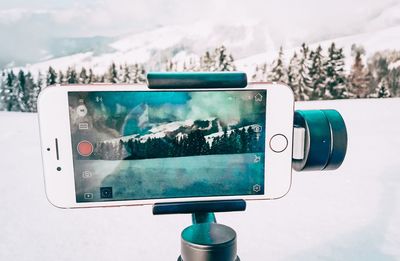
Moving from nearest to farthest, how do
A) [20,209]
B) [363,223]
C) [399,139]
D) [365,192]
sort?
[363,223], [20,209], [365,192], [399,139]

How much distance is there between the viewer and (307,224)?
4.42ft

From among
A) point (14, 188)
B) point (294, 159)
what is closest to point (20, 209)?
point (14, 188)

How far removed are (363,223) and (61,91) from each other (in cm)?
129

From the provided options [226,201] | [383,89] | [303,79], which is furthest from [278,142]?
[383,89]

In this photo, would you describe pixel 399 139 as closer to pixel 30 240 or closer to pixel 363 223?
pixel 363 223

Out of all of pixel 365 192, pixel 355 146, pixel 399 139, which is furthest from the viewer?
pixel 399 139

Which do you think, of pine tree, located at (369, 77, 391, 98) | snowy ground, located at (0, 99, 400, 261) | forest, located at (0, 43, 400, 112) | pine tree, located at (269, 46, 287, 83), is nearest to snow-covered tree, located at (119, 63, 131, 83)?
forest, located at (0, 43, 400, 112)

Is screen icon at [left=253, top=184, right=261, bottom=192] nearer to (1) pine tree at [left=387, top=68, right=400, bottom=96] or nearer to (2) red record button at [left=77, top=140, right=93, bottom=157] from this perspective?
(2) red record button at [left=77, top=140, right=93, bottom=157]

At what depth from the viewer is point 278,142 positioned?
878mm

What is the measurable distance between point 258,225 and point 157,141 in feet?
2.41

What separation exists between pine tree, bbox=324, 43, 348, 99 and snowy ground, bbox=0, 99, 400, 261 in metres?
12.2

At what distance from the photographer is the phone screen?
82 cm

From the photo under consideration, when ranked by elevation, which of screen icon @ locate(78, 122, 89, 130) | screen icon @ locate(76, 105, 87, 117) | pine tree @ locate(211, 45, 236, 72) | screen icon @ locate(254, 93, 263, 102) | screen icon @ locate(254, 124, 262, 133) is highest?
pine tree @ locate(211, 45, 236, 72)

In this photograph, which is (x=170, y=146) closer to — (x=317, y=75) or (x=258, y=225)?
(x=258, y=225)
